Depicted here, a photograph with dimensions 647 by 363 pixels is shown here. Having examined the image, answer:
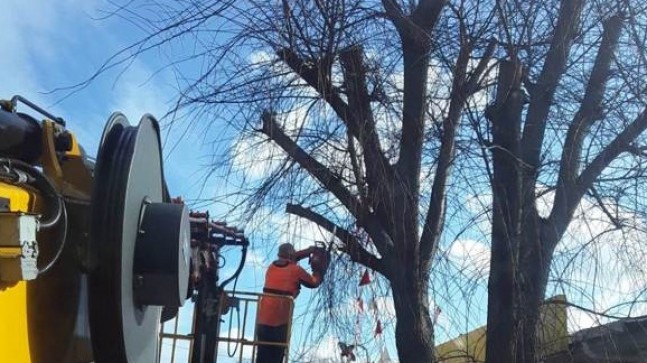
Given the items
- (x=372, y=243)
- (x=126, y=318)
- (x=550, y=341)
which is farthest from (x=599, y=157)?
(x=126, y=318)

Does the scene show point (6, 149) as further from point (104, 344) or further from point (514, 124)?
point (514, 124)

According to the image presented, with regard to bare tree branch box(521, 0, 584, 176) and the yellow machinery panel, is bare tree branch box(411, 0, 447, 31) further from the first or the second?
the yellow machinery panel

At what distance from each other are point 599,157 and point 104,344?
11.7ft

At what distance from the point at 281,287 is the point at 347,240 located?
1.52m

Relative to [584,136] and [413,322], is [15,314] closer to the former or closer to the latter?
[413,322]

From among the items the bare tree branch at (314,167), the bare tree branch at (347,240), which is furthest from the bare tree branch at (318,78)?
the bare tree branch at (347,240)

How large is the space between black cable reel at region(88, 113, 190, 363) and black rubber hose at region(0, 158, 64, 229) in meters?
0.11

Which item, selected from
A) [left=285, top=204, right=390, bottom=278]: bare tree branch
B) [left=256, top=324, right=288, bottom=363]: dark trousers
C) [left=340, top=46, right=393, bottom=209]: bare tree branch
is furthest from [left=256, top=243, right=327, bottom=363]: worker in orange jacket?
[left=340, top=46, right=393, bottom=209]: bare tree branch

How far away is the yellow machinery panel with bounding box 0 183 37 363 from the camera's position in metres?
2.07

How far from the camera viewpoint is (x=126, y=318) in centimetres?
248

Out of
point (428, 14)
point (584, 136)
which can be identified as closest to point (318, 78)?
point (428, 14)

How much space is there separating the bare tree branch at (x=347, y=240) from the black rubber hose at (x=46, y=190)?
9.10 ft

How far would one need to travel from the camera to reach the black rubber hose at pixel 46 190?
2.38 meters

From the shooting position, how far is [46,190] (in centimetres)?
243
